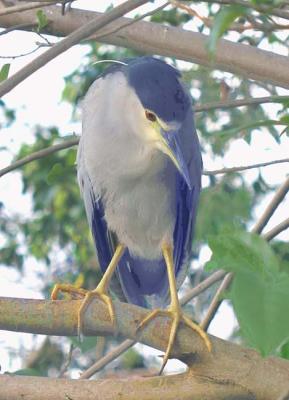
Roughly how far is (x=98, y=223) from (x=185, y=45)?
0.85 meters

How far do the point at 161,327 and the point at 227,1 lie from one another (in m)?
0.81

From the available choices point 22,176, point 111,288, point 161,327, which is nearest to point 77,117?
point 22,176

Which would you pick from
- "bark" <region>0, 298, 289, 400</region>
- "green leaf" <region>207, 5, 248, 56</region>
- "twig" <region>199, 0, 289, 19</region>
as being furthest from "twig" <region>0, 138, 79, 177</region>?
"green leaf" <region>207, 5, 248, 56</region>

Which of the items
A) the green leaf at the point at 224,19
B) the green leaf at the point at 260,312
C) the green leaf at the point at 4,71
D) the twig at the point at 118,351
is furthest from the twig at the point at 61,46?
the green leaf at the point at 260,312

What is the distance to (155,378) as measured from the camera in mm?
2219

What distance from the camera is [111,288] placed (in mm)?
3549

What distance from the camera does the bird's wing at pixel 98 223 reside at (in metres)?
3.34

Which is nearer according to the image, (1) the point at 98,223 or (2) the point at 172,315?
(2) the point at 172,315

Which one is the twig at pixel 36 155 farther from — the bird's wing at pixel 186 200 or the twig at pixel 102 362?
the twig at pixel 102 362

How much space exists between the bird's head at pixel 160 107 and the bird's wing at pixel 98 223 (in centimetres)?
27

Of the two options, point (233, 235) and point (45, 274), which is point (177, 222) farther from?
point (45, 274)

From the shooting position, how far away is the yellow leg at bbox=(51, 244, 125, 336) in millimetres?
2227

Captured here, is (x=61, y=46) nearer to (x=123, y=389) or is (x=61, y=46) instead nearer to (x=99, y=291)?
(x=123, y=389)

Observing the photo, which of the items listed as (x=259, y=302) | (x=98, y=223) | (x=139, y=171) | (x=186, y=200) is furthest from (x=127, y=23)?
(x=259, y=302)
